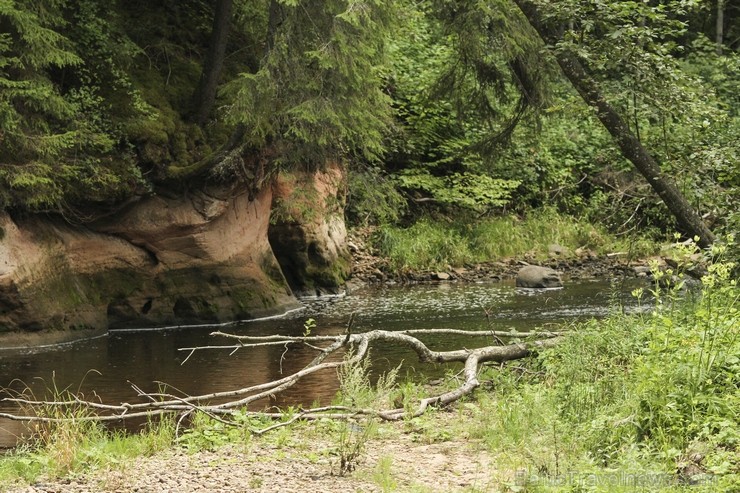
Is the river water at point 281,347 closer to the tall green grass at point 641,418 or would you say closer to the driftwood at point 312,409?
the driftwood at point 312,409

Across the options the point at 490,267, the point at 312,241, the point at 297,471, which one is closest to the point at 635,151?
the point at 297,471

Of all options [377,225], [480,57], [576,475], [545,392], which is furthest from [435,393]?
[377,225]

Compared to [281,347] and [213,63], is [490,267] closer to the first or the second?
[213,63]

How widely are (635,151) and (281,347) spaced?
19.2ft

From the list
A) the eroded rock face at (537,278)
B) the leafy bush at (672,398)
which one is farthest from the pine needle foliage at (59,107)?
the leafy bush at (672,398)

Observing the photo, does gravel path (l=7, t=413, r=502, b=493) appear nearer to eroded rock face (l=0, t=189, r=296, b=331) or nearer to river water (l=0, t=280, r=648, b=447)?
river water (l=0, t=280, r=648, b=447)

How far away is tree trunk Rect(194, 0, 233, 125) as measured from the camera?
15.3 meters

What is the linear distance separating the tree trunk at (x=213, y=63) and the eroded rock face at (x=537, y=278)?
747cm

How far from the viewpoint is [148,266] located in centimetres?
1531

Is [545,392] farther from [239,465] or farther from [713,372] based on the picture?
[239,465]

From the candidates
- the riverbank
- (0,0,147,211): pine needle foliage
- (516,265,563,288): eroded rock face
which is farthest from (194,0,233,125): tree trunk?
(516,265,563,288): eroded rock face

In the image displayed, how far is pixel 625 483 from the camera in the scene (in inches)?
186

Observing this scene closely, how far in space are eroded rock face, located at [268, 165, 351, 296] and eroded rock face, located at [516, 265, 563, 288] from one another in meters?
3.88

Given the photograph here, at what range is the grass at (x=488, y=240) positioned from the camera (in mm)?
21078
